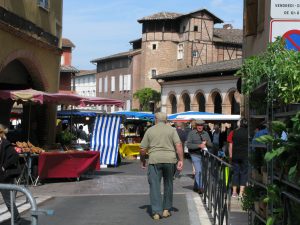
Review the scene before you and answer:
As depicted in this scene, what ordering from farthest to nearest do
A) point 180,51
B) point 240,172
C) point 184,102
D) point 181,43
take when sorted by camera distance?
1. point 180,51
2. point 181,43
3. point 184,102
4. point 240,172

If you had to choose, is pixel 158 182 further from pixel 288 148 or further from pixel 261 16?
pixel 261 16

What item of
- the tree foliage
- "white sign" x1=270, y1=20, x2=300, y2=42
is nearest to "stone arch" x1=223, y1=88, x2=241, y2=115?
"white sign" x1=270, y1=20, x2=300, y2=42

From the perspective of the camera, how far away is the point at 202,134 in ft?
45.4

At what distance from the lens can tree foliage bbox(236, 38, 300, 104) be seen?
5.24 meters

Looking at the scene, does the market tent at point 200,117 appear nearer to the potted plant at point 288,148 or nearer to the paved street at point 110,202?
the paved street at point 110,202

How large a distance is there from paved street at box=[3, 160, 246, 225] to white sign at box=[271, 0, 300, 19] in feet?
12.9

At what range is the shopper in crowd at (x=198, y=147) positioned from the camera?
43.2 ft

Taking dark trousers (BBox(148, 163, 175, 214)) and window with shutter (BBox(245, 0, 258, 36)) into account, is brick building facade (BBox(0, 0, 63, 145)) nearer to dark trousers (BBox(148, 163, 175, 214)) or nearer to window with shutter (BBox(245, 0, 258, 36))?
window with shutter (BBox(245, 0, 258, 36))

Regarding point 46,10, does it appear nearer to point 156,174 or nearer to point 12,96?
point 12,96

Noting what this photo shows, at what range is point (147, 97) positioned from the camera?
72.5 m

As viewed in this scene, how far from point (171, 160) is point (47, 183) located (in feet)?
20.3

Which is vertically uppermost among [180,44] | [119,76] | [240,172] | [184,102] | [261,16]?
[180,44]

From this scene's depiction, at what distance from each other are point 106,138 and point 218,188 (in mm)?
12719

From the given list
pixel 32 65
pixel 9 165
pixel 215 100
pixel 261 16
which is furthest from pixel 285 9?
pixel 215 100
